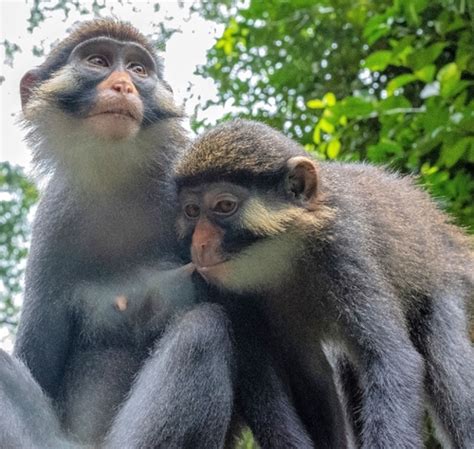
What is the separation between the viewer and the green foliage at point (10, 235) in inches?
265

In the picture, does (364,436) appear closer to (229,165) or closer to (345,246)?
(345,246)

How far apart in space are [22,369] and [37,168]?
1.05m

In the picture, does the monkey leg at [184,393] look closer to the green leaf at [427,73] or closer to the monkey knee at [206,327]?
the monkey knee at [206,327]

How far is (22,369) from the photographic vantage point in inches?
135

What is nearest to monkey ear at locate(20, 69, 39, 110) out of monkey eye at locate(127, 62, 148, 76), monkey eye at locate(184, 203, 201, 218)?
monkey eye at locate(127, 62, 148, 76)

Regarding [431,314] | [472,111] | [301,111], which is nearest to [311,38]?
[301,111]

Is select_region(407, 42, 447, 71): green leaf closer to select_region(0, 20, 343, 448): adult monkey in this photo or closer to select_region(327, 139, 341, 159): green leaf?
select_region(327, 139, 341, 159): green leaf

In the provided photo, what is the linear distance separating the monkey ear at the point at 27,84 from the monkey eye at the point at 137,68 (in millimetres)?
449

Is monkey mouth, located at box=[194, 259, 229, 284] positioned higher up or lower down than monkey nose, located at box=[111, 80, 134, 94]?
lower down

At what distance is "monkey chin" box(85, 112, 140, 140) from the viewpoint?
3.74 meters

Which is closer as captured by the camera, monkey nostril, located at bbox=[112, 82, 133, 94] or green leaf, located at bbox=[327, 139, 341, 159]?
monkey nostril, located at bbox=[112, 82, 133, 94]

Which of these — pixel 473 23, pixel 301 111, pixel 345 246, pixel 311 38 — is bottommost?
pixel 301 111

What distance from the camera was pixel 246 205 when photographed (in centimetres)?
384

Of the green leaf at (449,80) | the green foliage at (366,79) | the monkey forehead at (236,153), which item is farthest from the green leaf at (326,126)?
the monkey forehead at (236,153)
